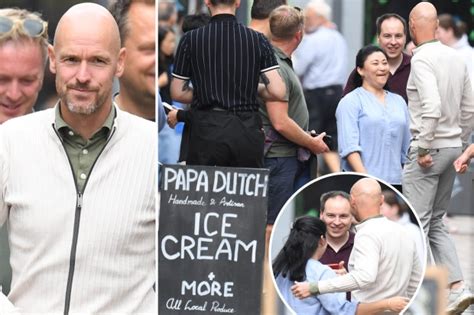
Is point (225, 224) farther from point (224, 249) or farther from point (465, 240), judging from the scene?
point (465, 240)

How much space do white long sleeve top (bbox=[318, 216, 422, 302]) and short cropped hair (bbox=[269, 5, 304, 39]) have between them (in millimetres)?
1096

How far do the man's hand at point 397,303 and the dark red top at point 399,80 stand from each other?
3.46 feet

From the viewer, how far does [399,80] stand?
5.66m

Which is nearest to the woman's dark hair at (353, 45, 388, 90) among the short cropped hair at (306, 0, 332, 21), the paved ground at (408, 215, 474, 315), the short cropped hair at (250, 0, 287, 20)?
the short cropped hair at (306, 0, 332, 21)

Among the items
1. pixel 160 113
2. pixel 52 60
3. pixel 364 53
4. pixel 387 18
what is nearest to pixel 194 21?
pixel 160 113

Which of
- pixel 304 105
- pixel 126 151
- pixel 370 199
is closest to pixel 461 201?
pixel 370 199

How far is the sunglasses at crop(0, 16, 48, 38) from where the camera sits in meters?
5.75

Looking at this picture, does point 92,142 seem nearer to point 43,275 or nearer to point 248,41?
point 43,275

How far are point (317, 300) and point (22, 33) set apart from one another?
84.8 inches

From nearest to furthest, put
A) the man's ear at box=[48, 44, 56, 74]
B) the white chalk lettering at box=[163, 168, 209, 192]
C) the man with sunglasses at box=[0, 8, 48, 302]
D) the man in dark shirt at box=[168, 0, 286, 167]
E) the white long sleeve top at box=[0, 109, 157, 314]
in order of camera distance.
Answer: the white long sleeve top at box=[0, 109, 157, 314]
the man's ear at box=[48, 44, 56, 74]
the man in dark shirt at box=[168, 0, 286, 167]
the white chalk lettering at box=[163, 168, 209, 192]
the man with sunglasses at box=[0, 8, 48, 302]

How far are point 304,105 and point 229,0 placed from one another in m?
0.68

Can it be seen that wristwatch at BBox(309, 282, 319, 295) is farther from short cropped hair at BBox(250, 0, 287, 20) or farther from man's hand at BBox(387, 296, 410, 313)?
short cropped hair at BBox(250, 0, 287, 20)

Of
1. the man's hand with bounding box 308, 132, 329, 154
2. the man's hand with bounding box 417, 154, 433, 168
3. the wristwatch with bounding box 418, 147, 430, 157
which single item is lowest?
the man's hand with bounding box 417, 154, 433, 168

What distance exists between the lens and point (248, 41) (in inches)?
219
